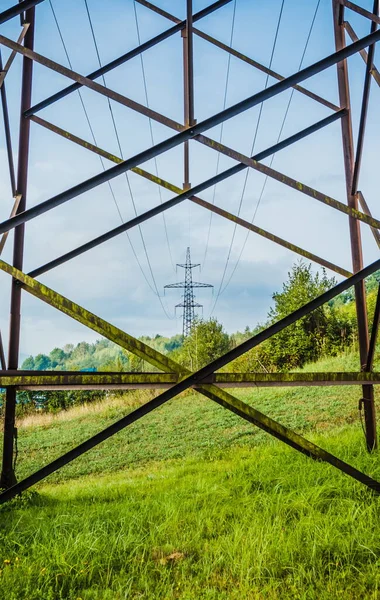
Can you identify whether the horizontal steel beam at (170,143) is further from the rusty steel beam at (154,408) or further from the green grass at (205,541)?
the green grass at (205,541)

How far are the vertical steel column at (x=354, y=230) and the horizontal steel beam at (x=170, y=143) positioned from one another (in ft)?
7.56

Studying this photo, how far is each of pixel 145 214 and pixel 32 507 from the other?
3.34 m

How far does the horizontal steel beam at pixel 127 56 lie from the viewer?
237 inches

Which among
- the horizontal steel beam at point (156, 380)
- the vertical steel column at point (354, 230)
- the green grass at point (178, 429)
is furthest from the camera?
the green grass at point (178, 429)

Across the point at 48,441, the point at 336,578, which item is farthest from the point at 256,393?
the point at 336,578

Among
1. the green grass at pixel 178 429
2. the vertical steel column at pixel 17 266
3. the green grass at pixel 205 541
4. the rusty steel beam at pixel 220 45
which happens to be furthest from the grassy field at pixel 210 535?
the rusty steel beam at pixel 220 45

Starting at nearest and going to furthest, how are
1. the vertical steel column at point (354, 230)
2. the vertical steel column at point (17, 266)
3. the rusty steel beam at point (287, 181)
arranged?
the rusty steel beam at point (287, 181) < the vertical steel column at point (17, 266) < the vertical steel column at point (354, 230)

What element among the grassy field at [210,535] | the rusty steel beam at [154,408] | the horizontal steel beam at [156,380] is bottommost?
the grassy field at [210,535]

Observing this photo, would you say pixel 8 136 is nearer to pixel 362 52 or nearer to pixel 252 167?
pixel 252 167

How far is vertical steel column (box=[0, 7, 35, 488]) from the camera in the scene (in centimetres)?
559

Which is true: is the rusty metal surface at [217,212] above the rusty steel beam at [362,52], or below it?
below

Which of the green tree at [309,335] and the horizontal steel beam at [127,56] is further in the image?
the green tree at [309,335]

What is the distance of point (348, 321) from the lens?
17156mm

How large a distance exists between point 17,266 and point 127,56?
303 centimetres
